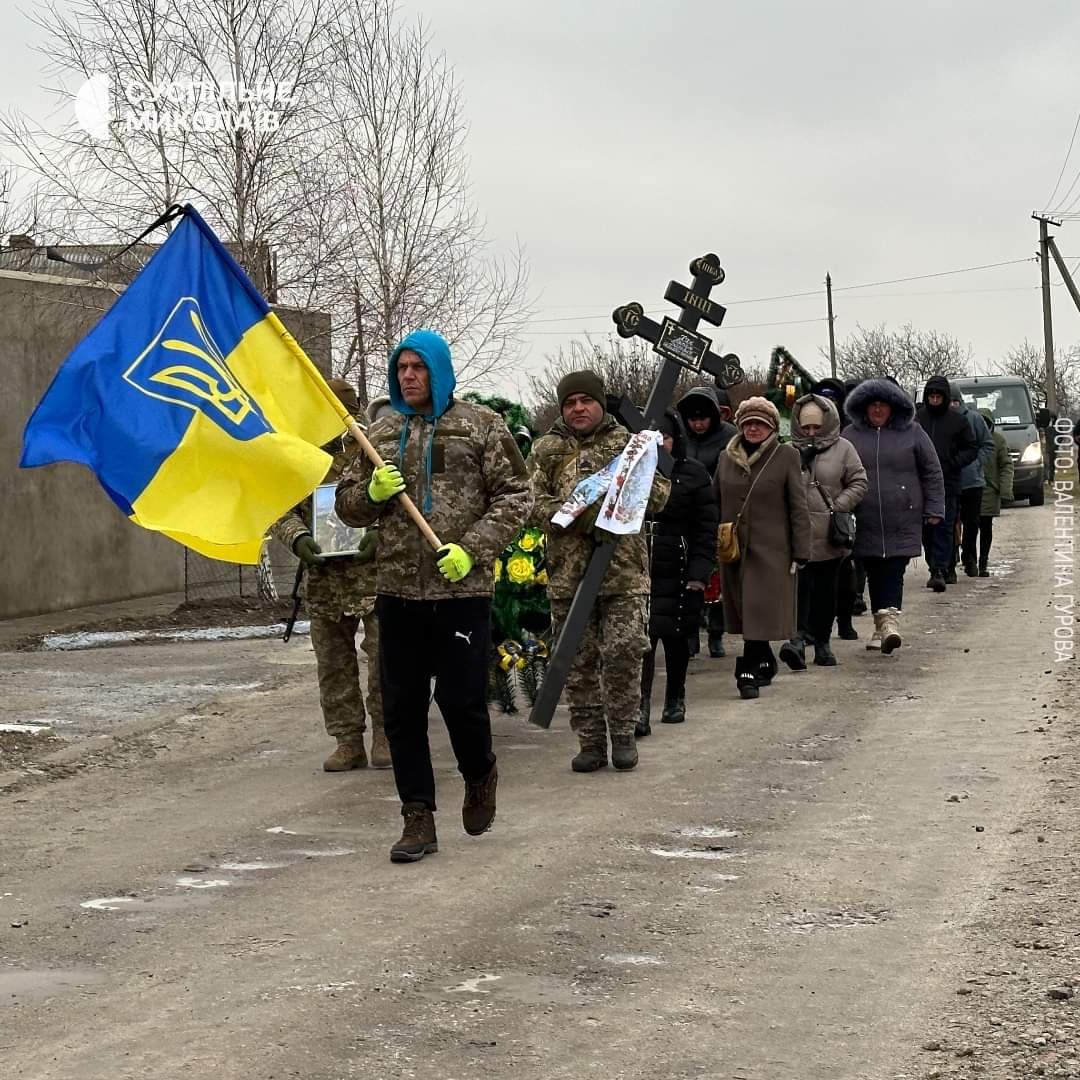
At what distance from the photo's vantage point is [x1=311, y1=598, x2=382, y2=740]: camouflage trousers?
928 cm

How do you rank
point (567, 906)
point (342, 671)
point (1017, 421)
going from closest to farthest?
point (567, 906) → point (342, 671) → point (1017, 421)

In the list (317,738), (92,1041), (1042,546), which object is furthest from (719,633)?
(1042,546)

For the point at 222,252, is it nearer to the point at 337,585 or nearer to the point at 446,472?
the point at 446,472

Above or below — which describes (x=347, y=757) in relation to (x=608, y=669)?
below

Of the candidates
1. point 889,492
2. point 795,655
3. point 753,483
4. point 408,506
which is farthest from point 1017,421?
point 408,506

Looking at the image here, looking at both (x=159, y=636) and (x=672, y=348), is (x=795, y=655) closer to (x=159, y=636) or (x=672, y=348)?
(x=672, y=348)

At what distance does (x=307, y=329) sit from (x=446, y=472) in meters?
12.5

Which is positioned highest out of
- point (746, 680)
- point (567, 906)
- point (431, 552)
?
point (431, 552)

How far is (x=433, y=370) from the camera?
720 cm

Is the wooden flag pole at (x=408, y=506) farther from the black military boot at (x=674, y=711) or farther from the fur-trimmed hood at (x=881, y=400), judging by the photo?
the fur-trimmed hood at (x=881, y=400)

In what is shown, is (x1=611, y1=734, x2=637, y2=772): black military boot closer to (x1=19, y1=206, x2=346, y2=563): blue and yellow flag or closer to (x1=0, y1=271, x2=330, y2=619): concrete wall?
(x1=19, y1=206, x2=346, y2=563): blue and yellow flag

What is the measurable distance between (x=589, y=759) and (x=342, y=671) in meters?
1.34

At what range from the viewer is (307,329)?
19.4m

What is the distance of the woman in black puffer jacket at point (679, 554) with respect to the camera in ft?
34.0
